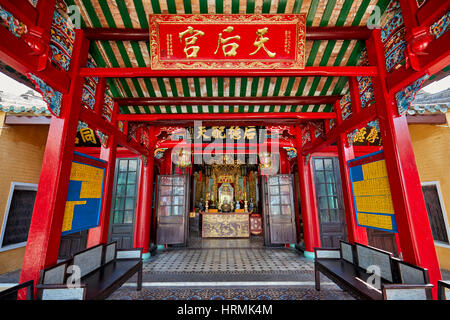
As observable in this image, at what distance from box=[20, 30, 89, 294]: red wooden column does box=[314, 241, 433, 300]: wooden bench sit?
3382mm

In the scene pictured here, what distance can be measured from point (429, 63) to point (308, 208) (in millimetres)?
4003

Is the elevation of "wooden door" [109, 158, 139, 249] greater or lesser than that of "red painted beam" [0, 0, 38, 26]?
lesser

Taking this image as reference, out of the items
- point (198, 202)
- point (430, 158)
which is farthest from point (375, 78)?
point (198, 202)

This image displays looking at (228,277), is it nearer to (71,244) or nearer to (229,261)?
(229,261)

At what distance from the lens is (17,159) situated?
419 cm

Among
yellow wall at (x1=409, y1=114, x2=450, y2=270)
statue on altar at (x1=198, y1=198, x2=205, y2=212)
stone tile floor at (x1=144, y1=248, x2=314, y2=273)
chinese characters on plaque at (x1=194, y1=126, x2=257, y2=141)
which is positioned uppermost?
chinese characters on plaque at (x1=194, y1=126, x2=257, y2=141)

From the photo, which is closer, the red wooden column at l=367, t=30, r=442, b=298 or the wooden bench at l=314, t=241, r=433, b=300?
the wooden bench at l=314, t=241, r=433, b=300

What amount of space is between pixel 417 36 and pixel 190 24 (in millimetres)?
→ 2395

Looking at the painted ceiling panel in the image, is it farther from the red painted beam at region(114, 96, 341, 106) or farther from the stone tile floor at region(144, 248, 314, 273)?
A: the stone tile floor at region(144, 248, 314, 273)

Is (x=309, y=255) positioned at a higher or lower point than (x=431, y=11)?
lower

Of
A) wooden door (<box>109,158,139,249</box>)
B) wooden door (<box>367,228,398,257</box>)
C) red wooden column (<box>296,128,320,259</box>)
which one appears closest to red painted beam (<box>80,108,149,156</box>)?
wooden door (<box>109,158,139,249</box>)

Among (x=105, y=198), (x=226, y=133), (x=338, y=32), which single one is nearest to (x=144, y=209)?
(x=105, y=198)

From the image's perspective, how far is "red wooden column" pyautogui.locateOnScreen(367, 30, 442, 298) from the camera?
1941mm

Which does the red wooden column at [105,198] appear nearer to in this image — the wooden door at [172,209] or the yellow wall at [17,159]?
the yellow wall at [17,159]
